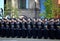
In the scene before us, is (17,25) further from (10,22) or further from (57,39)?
(57,39)

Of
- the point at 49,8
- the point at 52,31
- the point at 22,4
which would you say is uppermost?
the point at 22,4

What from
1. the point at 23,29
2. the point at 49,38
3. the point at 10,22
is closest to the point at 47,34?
the point at 49,38

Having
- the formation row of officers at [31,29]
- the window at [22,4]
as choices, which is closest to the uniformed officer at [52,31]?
the formation row of officers at [31,29]

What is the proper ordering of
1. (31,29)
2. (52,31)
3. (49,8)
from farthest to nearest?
(49,8), (31,29), (52,31)

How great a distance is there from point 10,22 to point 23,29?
2.32 ft

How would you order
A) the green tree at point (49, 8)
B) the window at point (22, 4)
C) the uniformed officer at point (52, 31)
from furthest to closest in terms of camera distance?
the window at point (22, 4) → the green tree at point (49, 8) → the uniformed officer at point (52, 31)

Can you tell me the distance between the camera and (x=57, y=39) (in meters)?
9.30

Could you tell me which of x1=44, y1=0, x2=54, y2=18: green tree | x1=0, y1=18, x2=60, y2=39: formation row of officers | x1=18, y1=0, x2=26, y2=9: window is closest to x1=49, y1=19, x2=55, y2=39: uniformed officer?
x1=0, y1=18, x2=60, y2=39: formation row of officers

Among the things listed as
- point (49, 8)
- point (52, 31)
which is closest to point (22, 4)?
point (49, 8)

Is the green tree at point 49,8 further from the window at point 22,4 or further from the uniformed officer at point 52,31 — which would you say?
the window at point 22,4

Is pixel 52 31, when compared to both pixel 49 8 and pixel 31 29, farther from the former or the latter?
pixel 49 8

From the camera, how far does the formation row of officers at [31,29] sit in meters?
9.45

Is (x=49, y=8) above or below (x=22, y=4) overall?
below

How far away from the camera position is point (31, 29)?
31.5 ft
